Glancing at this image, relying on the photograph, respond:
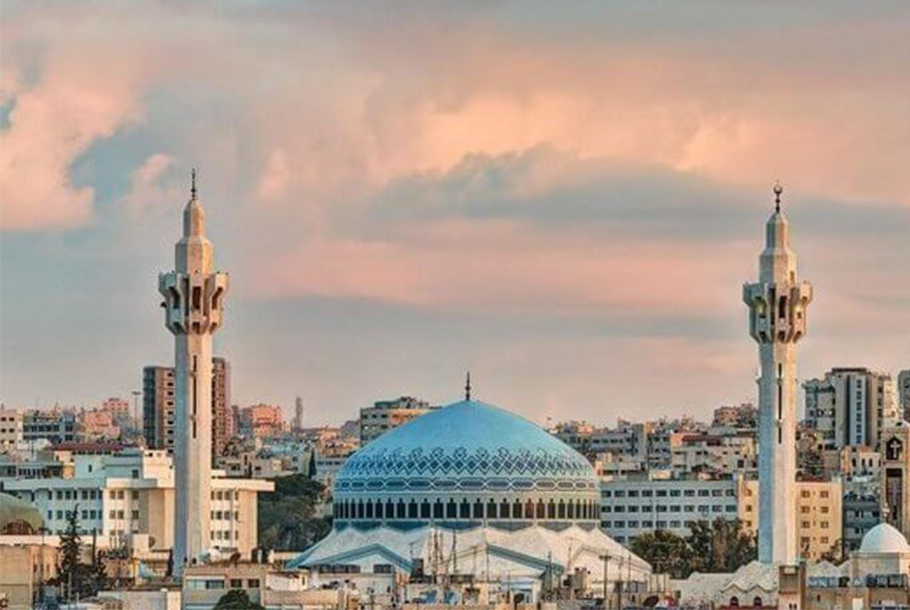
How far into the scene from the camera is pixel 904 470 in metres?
116

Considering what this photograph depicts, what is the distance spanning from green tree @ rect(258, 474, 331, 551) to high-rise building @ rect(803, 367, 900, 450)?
3111 cm

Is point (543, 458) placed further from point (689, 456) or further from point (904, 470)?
point (689, 456)

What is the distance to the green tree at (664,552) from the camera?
114 m

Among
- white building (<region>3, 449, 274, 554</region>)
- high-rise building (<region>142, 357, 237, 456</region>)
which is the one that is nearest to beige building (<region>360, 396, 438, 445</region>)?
high-rise building (<region>142, 357, 237, 456</region>)

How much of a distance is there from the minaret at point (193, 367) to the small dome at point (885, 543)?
1432cm

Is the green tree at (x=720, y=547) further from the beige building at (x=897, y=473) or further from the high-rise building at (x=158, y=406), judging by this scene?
the high-rise building at (x=158, y=406)

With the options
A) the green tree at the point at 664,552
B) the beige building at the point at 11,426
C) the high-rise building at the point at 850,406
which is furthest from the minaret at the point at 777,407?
the beige building at the point at 11,426

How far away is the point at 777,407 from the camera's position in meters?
98.5

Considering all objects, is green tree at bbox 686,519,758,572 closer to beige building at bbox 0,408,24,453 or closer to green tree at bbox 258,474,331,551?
green tree at bbox 258,474,331,551

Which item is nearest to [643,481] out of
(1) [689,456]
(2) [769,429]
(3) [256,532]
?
(3) [256,532]

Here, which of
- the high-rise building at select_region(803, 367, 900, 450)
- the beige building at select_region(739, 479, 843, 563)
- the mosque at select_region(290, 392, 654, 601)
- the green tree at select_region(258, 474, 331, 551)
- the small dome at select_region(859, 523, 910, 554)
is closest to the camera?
the small dome at select_region(859, 523, 910, 554)

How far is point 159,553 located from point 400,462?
678 centimetres

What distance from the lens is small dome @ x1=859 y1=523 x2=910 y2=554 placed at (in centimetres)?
9525

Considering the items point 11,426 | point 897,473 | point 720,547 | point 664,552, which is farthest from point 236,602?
point 11,426
